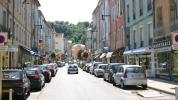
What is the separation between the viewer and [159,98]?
1919 cm

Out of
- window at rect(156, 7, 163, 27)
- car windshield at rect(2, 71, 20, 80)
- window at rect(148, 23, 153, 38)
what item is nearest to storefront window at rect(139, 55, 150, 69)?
window at rect(148, 23, 153, 38)

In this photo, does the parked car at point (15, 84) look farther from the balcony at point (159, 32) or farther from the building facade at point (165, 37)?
the balcony at point (159, 32)

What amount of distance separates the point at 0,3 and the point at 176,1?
47.6 ft

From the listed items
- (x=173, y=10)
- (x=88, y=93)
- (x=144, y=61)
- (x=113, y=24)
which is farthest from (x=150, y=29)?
(x=113, y=24)

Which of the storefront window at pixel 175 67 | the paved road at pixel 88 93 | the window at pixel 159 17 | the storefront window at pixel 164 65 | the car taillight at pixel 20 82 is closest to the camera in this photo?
the car taillight at pixel 20 82

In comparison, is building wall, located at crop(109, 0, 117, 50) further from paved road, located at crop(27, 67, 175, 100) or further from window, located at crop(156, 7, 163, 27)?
paved road, located at crop(27, 67, 175, 100)

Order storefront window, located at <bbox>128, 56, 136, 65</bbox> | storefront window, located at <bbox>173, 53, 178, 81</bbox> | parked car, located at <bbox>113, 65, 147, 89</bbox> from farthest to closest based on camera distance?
storefront window, located at <bbox>128, 56, 136, 65</bbox>, storefront window, located at <bbox>173, 53, 178, 81</bbox>, parked car, located at <bbox>113, 65, 147, 89</bbox>

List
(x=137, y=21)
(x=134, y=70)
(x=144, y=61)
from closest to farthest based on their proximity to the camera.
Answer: (x=134, y=70) < (x=144, y=61) < (x=137, y=21)

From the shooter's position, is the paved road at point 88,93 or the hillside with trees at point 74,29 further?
the hillside with trees at point 74,29

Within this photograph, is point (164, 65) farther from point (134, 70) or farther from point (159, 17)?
point (134, 70)

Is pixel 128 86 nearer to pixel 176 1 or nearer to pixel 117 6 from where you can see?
pixel 176 1

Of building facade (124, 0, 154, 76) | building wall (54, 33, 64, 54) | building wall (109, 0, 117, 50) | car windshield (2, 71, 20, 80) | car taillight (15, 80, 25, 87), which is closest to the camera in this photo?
car taillight (15, 80, 25, 87)

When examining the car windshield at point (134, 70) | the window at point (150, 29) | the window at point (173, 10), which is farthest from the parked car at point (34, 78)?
the window at point (150, 29)

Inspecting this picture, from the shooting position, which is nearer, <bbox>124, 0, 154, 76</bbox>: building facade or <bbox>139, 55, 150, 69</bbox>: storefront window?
<bbox>124, 0, 154, 76</bbox>: building facade
